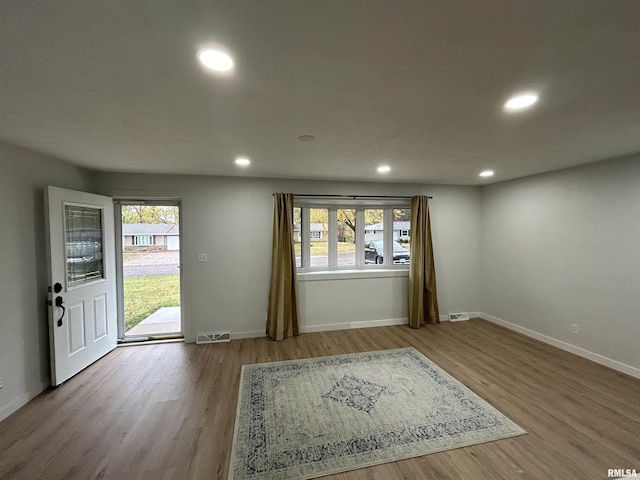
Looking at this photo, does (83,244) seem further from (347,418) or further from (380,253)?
(380,253)

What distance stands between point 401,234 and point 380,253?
51cm

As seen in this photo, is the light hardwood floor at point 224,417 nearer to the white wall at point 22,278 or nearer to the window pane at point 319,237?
the white wall at point 22,278

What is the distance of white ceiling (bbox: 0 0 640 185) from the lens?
3.04 ft

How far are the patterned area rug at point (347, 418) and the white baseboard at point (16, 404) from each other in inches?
74.0

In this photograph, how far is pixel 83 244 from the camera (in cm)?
311

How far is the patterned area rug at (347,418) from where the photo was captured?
1817mm

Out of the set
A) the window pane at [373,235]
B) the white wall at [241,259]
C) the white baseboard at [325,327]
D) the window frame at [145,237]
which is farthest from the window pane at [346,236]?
the window frame at [145,237]

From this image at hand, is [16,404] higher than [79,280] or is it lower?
lower

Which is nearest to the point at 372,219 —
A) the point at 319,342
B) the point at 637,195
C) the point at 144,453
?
the point at 319,342

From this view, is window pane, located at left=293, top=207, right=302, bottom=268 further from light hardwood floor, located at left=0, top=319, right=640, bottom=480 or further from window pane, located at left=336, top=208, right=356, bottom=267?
light hardwood floor, located at left=0, top=319, right=640, bottom=480

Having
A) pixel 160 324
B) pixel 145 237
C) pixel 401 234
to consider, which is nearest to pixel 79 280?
pixel 145 237

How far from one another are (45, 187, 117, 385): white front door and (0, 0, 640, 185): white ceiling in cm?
80

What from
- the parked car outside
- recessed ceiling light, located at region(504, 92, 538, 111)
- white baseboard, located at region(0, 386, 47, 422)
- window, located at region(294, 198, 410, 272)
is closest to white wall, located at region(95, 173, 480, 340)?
window, located at region(294, 198, 410, 272)

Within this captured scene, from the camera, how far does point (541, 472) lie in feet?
5.57
